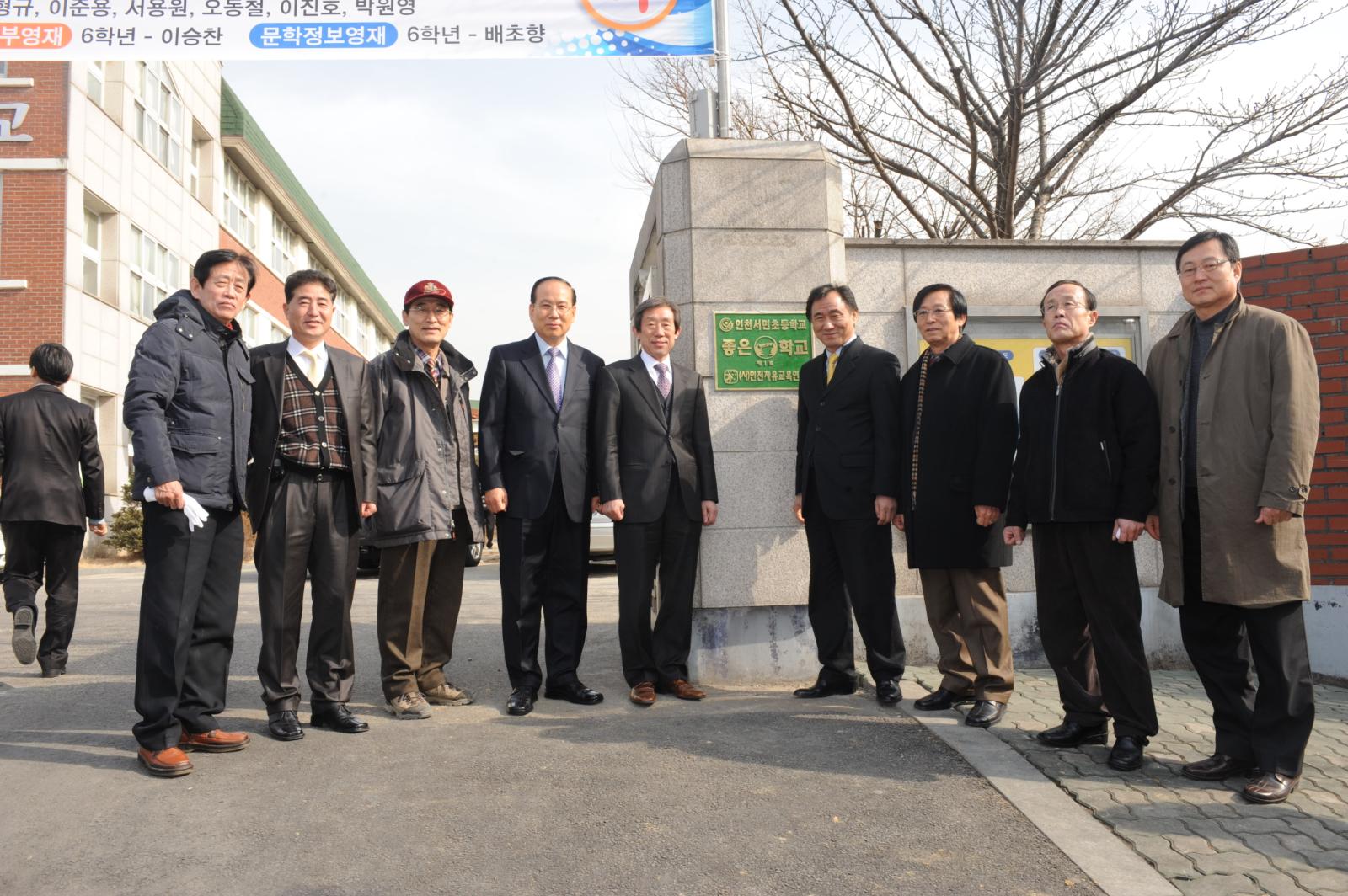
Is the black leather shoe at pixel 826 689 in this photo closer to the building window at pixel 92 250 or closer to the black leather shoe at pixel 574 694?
the black leather shoe at pixel 574 694

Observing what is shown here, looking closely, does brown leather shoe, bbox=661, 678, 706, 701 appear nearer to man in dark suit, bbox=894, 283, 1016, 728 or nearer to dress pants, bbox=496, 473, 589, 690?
dress pants, bbox=496, 473, 589, 690

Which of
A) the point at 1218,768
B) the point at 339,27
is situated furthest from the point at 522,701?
the point at 339,27

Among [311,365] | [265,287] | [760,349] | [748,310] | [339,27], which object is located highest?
[265,287]

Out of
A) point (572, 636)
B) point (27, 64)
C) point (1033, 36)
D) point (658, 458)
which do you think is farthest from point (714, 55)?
point (27, 64)

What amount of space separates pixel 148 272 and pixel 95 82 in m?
3.92

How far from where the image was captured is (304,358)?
481cm

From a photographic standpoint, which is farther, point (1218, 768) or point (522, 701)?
point (522, 701)

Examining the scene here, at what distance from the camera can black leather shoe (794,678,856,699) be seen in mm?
5297

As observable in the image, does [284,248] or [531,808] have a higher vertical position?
[284,248]

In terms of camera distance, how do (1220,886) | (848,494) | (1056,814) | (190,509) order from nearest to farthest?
(1220,886) < (1056,814) < (190,509) < (848,494)

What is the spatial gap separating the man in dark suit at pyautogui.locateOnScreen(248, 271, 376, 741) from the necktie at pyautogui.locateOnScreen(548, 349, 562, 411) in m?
1.02

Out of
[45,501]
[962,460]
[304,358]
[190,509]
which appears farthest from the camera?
[45,501]

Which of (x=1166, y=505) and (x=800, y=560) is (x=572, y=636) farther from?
(x=1166, y=505)

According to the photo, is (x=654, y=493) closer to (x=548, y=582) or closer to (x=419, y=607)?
(x=548, y=582)
